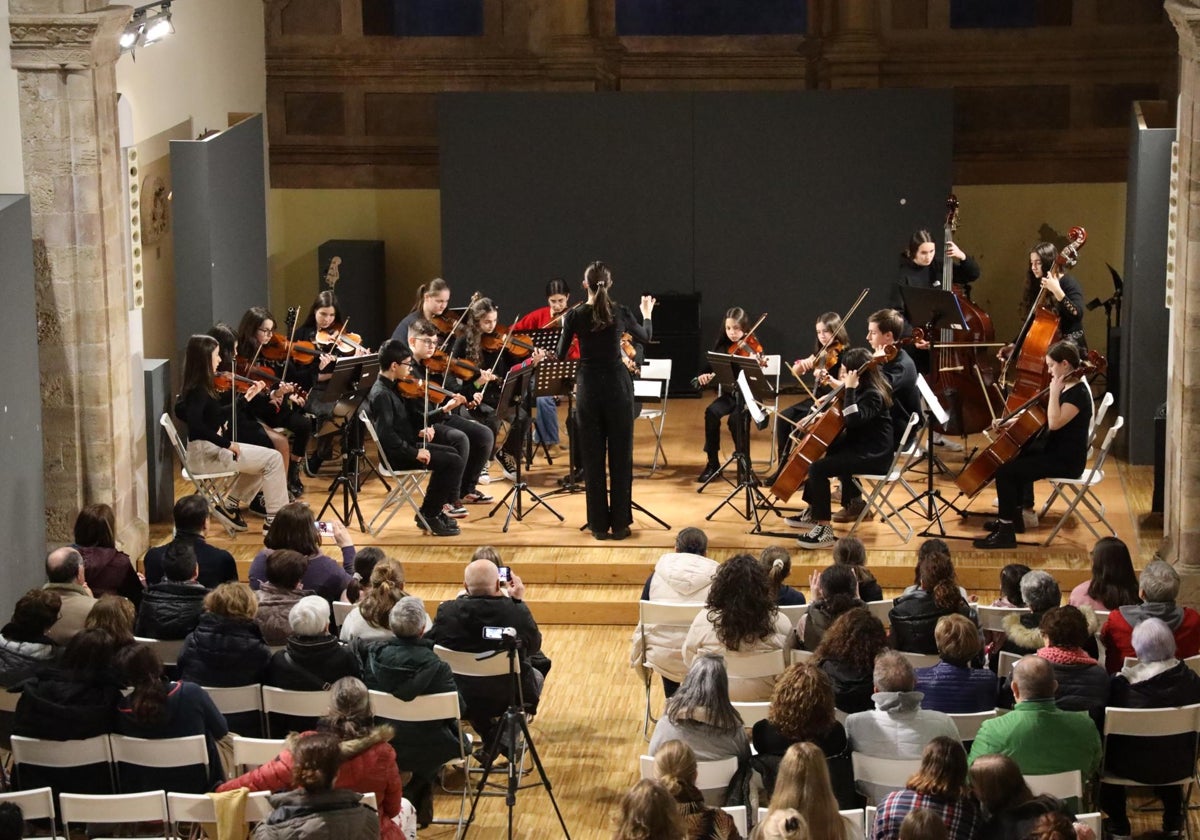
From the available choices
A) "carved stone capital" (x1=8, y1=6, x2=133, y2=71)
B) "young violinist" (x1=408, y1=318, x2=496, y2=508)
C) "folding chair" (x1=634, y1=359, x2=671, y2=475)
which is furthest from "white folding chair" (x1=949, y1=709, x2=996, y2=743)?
"carved stone capital" (x1=8, y1=6, x2=133, y2=71)

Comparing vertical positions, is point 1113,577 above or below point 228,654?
above

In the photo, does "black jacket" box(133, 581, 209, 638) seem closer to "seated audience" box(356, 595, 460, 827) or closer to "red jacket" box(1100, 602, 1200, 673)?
"seated audience" box(356, 595, 460, 827)

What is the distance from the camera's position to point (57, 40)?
9.75 meters

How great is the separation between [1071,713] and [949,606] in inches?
42.5

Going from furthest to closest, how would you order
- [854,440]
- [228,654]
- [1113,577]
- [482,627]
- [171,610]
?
[854,440], [171,610], [1113,577], [482,627], [228,654]

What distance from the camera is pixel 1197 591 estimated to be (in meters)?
9.71

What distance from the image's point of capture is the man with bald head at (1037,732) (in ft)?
20.7

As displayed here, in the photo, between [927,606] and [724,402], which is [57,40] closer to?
[724,402]

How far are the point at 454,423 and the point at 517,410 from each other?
0.43 meters

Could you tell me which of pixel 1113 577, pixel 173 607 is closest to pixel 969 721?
pixel 1113 577

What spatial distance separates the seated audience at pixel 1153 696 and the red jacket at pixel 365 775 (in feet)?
9.02

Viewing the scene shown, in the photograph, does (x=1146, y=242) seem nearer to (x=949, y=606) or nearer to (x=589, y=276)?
(x=589, y=276)

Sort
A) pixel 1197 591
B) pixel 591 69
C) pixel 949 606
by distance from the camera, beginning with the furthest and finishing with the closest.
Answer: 1. pixel 591 69
2. pixel 1197 591
3. pixel 949 606

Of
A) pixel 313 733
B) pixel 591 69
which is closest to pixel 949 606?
pixel 313 733
